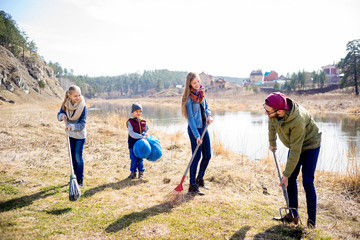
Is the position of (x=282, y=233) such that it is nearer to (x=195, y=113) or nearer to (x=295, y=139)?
(x=295, y=139)

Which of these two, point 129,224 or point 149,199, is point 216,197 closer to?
point 149,199

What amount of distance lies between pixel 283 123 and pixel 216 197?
1.76 m

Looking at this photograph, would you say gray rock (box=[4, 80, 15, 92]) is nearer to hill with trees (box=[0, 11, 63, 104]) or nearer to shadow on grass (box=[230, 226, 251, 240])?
hill with trees (box=[0, 11, 63, 104])

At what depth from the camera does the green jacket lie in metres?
2.49

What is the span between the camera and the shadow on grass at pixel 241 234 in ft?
8.51

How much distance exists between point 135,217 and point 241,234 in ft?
4.57

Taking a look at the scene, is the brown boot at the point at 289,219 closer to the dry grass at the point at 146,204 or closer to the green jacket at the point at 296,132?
the dry grass at the point at 146,204

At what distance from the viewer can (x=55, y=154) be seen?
605cm

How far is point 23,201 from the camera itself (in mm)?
3328

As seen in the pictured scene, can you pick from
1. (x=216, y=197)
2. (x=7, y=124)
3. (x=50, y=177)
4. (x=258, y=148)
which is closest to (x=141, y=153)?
(x=216, y=197)

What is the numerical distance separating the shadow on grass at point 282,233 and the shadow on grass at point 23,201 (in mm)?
3241

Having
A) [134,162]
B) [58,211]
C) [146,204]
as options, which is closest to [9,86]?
[134,162]

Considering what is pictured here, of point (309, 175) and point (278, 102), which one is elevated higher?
point (278, 102)

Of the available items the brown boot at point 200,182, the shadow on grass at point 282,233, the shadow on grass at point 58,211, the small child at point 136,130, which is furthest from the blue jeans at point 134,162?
the shadow on grass at point 282,233
